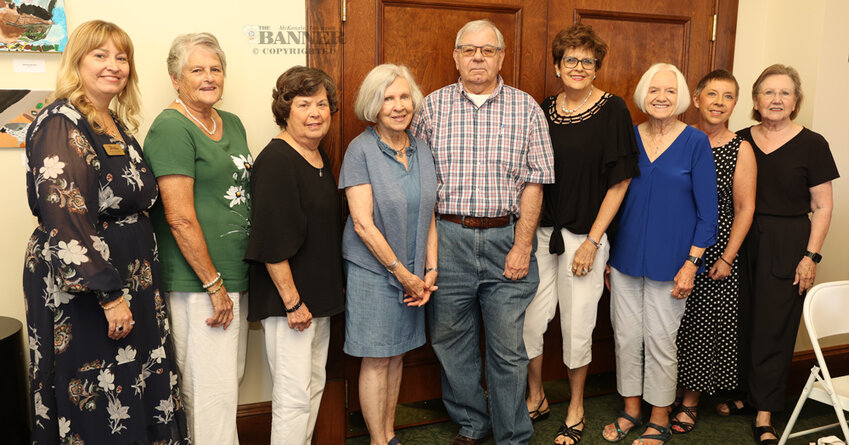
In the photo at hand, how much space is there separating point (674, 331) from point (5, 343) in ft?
8.39

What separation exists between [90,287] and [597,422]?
228cm

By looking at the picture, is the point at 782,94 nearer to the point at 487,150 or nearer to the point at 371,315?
the point at 487,150

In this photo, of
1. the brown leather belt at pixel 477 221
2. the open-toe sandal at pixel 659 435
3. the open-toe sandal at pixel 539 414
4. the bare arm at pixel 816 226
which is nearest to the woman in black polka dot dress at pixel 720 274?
the open-toe sandal at pixel 659 435

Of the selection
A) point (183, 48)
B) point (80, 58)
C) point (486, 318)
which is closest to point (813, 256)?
point (486, 318)

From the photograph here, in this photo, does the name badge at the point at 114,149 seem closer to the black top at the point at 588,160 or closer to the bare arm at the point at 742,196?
the black top at the point at 588,160

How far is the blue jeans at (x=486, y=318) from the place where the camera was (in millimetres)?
2312

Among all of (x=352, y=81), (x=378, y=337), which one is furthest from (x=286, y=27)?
(x=378, y=337)

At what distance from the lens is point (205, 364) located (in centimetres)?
200

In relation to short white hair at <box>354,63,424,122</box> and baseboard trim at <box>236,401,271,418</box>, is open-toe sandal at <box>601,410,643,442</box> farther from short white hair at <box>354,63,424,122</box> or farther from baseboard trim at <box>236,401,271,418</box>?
short white hair at <box>354,63,424,122</box>

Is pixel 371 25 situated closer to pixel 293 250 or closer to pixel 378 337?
pixel 293 250

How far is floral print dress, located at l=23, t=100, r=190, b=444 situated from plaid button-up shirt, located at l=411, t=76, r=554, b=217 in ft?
3.45

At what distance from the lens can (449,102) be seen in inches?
91.7

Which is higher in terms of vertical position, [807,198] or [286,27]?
[286,27]

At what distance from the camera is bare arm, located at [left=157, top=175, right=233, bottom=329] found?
1.85 meters
